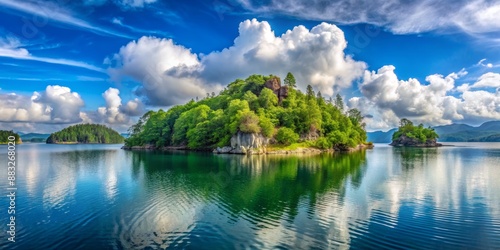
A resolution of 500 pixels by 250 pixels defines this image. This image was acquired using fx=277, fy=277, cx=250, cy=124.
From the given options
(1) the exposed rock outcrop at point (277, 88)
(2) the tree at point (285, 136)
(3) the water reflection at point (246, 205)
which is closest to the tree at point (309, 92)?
(1) the exposed rock outcrop at point (277, 88)

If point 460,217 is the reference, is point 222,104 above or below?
above

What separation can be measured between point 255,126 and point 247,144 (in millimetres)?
7864

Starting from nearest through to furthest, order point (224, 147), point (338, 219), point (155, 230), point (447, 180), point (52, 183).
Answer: point (155, 230) → point (338, 219) → point (52, 183) → point (447, 180) → point (224, 147)

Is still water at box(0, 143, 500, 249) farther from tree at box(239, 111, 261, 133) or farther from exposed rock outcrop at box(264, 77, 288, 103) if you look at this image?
exposed rock outcrop at box(264, 77, 288, 103)

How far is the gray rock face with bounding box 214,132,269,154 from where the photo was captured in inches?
4176

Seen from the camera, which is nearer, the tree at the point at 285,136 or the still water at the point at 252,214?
the still water at the point at 252,214

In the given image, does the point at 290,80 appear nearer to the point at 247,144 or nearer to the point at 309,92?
the point at 309,92

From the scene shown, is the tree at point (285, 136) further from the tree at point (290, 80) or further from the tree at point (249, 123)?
the tree at point (290, 80)

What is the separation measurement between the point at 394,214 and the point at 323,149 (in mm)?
103598

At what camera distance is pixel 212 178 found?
4456 cm

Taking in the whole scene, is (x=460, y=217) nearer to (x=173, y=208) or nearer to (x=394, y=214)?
(x=394, y=214)

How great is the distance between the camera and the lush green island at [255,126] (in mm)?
109812

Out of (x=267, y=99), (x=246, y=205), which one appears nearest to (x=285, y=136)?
(x=267, y=99)

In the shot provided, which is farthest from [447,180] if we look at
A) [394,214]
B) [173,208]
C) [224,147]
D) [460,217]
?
[224,147]
